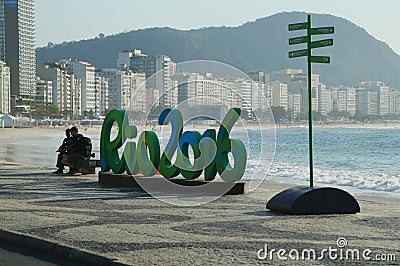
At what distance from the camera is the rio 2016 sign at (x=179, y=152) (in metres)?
14.4

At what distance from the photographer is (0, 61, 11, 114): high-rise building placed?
163375 mm

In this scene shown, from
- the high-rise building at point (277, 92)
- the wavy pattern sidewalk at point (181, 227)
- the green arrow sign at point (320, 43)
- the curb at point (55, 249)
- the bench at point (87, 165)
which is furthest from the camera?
the high-rise building at point (277, 92)

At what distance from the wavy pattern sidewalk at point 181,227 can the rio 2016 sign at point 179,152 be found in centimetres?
88

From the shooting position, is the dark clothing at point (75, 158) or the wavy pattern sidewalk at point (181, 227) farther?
the dark clothing at point (75, 158)

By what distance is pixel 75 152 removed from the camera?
19500mm

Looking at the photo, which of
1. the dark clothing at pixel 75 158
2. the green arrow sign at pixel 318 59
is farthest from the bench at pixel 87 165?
the green arrow sign at pixel 318 59

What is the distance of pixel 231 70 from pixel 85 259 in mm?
6903

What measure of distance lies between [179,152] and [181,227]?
553cm

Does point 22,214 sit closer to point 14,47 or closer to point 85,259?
point 85,259

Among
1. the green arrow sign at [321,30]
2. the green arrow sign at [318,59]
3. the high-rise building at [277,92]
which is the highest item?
the high-rise building at [277,92]

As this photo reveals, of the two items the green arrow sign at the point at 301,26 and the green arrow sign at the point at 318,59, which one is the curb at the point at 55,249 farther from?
the green arrow sign at the point at 301,26

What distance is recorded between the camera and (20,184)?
1664 cm

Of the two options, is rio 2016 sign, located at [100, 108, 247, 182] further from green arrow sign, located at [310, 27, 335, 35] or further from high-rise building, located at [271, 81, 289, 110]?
high-rise building, located at [271, 81, 289, 110]

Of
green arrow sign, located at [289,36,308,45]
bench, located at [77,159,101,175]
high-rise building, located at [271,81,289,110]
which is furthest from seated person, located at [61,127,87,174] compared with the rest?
high-rise building, located at [271,81,289,110]
